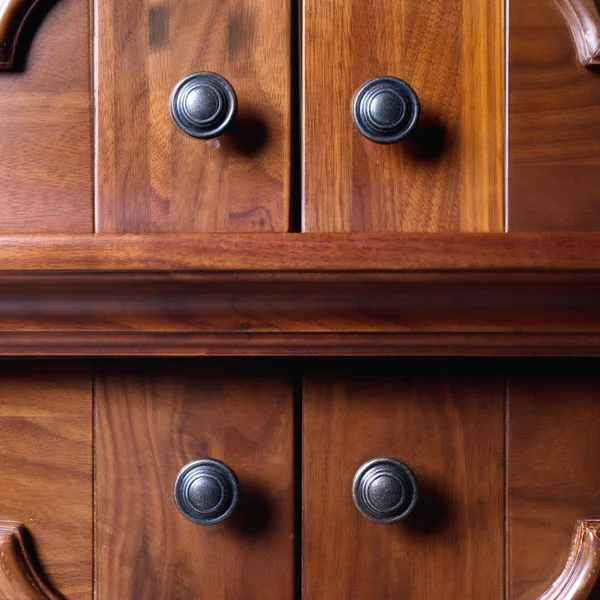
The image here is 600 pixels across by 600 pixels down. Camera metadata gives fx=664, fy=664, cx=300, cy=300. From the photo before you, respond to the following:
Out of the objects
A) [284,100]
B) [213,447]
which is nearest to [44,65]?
[284,100]

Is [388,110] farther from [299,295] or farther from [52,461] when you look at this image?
[52,461]

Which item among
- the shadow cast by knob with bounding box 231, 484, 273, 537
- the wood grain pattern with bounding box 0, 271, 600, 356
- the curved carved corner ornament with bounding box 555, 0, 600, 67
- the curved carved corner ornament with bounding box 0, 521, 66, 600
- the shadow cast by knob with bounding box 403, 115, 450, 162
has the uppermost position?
the curved carved corner ornament with bounding box 555, 0, 600, 67

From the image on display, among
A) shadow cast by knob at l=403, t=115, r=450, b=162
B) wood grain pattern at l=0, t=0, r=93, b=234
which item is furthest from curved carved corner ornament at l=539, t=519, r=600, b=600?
wood grain pattern at l=0, t=0, r=93, b=234

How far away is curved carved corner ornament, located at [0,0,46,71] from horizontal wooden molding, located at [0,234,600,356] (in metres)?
0.11

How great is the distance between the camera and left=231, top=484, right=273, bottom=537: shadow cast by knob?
39 cm

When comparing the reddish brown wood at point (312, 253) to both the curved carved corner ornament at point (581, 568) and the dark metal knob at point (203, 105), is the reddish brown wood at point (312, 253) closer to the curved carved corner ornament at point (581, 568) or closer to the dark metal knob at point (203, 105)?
the dark metal knob at point (203, 105)

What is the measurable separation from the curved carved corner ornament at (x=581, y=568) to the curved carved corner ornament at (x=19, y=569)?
0.29m

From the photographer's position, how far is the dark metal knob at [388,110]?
1.12ft

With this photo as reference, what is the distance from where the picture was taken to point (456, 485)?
0.39m

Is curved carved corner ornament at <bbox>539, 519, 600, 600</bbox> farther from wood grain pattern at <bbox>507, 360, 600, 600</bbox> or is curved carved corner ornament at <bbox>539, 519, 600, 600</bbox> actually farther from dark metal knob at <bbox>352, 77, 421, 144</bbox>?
dark metal knob at <bbox>352, 77, 421, 144</bbox>

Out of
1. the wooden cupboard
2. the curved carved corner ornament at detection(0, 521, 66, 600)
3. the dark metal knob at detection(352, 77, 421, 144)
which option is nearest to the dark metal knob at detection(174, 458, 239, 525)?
the wooden cupboard

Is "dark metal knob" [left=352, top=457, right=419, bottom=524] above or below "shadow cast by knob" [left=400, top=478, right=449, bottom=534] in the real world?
above

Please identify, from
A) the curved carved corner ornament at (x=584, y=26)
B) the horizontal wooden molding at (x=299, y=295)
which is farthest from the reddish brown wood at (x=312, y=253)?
the curved carved corner ornament at (x=584, y=26)

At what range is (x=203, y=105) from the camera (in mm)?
342
